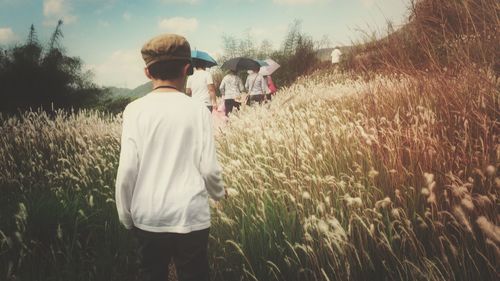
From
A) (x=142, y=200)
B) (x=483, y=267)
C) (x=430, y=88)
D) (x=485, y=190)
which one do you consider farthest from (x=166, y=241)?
(x=430, y=88)

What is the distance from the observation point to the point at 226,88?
368 inches

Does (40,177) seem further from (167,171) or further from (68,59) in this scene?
(68,59)

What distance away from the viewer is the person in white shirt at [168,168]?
1913 mm

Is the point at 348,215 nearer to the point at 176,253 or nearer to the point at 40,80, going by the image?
the point at 176,253

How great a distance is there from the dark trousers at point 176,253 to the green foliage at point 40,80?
8286 millimetres

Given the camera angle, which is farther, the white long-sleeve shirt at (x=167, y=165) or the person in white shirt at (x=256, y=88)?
the person in white shirt at (x=256, y=88)

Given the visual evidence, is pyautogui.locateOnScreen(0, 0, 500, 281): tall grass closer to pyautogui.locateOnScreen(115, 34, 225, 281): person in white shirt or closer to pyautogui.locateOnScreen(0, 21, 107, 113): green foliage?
pyautogui.locateOnScreen(115, 34, 225, 281): person in white shirt

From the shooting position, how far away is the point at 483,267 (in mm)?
2197

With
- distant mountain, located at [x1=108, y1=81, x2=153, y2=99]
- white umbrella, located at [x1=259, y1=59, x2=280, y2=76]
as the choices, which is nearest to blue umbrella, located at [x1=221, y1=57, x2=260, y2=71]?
white umbrella, located at [x1=259, y1=59, x2=280, y2=76]

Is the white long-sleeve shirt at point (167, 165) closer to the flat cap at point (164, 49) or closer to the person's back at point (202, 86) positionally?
the flat cap at point (164, 49)

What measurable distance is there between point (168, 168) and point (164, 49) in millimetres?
604

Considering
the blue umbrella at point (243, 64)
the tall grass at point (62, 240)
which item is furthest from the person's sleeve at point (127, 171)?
the blue umbrella at point (243, 64)

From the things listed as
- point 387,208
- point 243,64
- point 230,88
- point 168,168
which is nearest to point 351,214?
point 387,208

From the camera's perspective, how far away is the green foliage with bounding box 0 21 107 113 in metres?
8.82
